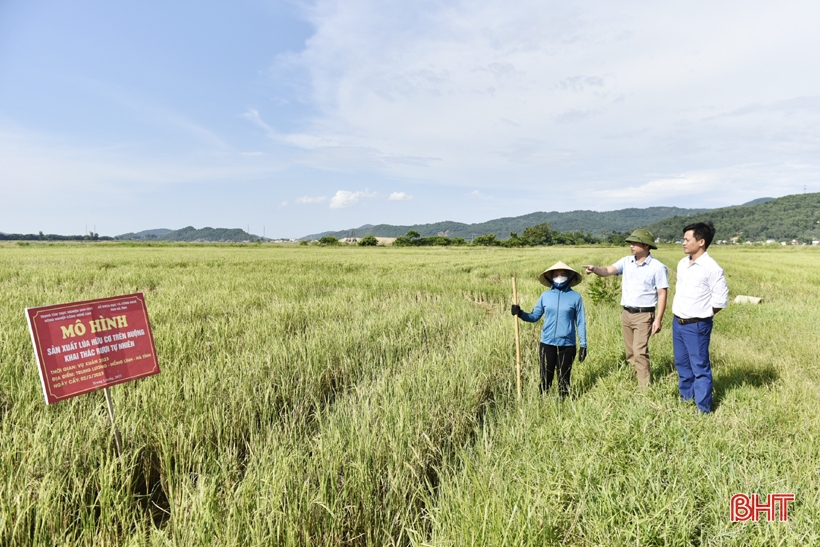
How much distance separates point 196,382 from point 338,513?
2.10 metres

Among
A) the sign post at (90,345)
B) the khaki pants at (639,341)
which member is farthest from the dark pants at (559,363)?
the sign post at (90,345)

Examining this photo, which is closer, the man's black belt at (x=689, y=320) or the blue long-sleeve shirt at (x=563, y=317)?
the man's black belt at (x=689, y=320)

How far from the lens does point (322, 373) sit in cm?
420

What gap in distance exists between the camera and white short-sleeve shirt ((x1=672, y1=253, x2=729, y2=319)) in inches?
148

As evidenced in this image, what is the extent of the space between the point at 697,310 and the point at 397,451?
11.2 feet

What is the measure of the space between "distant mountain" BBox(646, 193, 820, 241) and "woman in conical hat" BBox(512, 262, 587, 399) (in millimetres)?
152888

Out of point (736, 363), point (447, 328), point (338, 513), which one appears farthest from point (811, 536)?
point (447, 328)

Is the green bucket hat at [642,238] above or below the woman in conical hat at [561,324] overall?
above

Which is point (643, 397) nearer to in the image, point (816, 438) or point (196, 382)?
point (816, 438)

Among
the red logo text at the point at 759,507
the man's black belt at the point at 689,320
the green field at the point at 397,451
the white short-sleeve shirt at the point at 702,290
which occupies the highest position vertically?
the white short-sleeve shirt at the point at 702,290

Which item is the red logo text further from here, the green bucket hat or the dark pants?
the green bucket hat

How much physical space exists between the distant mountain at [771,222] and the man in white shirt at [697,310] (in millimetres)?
152114

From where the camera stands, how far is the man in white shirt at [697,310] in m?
3.69

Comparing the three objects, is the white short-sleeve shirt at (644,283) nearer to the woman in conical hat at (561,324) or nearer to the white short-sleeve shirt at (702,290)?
the white short-sleeve shirt at (702,290)
